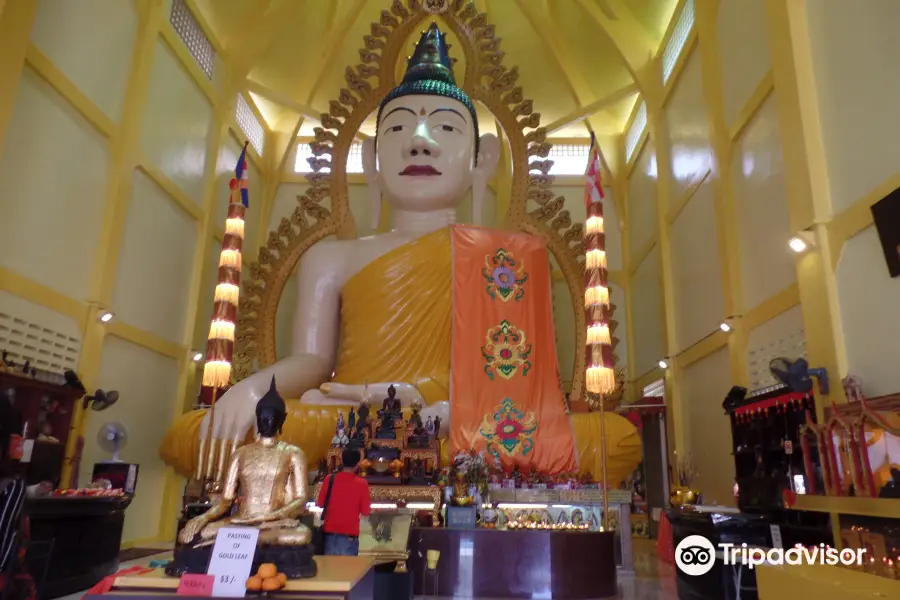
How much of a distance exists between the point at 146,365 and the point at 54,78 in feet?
8.90

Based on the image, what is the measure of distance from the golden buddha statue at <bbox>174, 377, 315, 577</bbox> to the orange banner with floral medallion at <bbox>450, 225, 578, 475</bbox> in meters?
2.87

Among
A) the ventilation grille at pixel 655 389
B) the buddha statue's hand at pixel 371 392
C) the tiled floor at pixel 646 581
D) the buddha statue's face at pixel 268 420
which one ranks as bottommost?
the tiled floor at pixel 646 581

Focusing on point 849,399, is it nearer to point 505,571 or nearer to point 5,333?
point 505,571

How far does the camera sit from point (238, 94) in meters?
8.43

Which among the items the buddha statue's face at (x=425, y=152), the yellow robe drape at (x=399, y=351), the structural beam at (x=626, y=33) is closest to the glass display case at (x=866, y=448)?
the yellow robe drape at (x=399, y=351)

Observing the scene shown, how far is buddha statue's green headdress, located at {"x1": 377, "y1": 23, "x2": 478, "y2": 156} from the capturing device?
680cm

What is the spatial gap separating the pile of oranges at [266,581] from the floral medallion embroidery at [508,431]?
359cm

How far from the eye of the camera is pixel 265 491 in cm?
248

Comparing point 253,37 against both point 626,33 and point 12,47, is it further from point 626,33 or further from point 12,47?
point 626,33

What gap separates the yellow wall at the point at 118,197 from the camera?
474cm

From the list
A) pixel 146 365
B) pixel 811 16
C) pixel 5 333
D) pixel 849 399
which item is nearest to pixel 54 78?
pixel 5 333

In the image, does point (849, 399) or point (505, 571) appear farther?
point (505, 571)

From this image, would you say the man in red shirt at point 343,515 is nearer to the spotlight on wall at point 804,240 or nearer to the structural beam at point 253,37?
the spotlight on wall at point 804,240

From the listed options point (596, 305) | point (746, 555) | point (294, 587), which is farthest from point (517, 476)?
point (294, 587)
